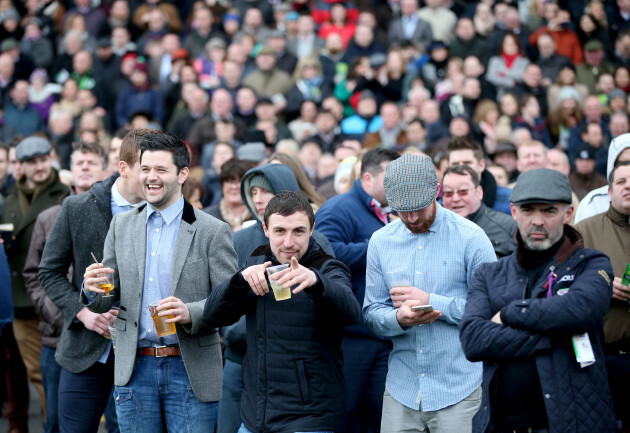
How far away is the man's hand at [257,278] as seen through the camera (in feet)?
14.4

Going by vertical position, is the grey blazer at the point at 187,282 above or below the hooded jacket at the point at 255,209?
below

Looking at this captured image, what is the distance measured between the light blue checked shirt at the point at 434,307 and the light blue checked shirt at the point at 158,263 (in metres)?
1.18

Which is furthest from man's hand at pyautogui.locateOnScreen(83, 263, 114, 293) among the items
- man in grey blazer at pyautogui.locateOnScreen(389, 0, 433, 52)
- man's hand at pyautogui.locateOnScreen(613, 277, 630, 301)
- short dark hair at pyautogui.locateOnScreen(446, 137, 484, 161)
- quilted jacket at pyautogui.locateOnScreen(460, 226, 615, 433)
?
man in grey blazer at pyautogui.locateOnScreen(389, 0, 433, 52)

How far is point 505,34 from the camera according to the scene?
1563 centimetres

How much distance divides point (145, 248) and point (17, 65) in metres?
12.7

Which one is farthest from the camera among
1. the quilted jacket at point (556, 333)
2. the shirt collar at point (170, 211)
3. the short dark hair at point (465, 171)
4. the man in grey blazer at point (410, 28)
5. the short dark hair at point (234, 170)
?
the man in grey blazer at point (410, 28)

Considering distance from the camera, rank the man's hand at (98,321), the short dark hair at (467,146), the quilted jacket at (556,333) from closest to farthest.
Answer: the quilted jacket at (556,333)
the man's hand at (98,321)
the short dark hair at (467,146)

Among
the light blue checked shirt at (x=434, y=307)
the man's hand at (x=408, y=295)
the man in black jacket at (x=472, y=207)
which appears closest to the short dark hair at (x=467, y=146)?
the man in black jacket at (x=472, y=207)

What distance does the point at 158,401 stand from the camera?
16.0ft

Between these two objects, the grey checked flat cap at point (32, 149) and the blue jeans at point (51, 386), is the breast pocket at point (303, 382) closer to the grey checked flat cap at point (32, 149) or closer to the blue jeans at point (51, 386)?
the blue jeans at point (51, 386)

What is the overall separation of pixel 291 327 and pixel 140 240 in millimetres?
1081

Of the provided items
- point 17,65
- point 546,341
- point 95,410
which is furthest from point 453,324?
point 17,65

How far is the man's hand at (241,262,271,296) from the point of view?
439 cm

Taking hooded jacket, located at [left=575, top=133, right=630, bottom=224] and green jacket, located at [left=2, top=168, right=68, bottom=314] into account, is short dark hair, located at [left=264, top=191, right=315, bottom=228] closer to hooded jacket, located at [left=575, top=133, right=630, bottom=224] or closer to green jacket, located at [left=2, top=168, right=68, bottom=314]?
hooded jacket, located at [left=575, top=133, right=630, bottom=224]
